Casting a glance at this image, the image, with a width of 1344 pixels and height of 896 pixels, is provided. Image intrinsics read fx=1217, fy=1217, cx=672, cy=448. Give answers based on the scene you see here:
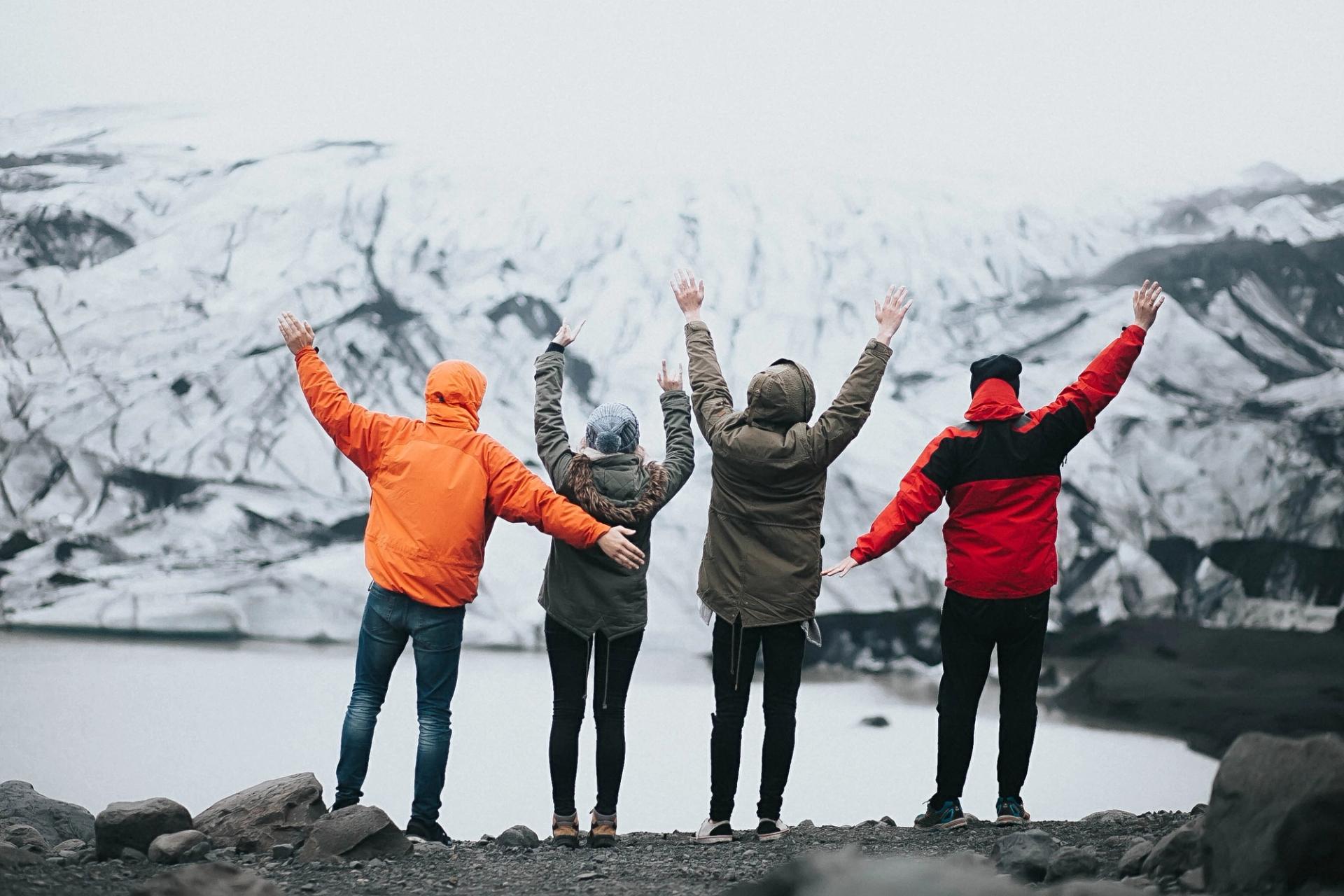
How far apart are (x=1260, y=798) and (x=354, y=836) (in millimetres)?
1954

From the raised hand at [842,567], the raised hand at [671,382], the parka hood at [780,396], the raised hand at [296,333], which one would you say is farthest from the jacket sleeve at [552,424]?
the raised hand at [842,567]

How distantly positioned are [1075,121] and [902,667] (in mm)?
2899

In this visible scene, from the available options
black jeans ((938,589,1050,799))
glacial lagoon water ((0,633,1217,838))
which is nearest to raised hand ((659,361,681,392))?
black jeans ((938,589,1050,799))

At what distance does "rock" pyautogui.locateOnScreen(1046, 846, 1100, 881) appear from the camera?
2555 millimetres

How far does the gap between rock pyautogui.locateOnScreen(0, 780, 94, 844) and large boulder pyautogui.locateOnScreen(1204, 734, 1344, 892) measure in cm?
305

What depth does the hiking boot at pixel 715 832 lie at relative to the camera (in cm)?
310

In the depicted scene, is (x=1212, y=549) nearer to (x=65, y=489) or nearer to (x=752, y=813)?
(x=752, y=813)

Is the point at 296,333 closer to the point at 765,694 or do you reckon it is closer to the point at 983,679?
the point at 765,694

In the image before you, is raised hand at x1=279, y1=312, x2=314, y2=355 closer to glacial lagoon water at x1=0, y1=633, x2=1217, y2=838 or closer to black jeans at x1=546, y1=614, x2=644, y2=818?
black jeans at x1=546, y1=614, x2=644, y2=818

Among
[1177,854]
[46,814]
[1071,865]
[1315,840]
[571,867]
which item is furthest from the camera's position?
[46,814]

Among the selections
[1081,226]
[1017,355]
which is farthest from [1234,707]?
[1081,226]

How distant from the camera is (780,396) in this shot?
296 cm

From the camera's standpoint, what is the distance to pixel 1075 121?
6027 mm

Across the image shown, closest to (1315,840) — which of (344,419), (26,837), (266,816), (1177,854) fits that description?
(1177,854)
